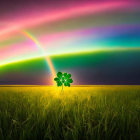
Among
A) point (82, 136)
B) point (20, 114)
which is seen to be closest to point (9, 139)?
point (82, 136)

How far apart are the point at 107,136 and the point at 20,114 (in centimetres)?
156

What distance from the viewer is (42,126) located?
5.31 ft

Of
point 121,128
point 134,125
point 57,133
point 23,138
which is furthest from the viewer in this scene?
point 134,125

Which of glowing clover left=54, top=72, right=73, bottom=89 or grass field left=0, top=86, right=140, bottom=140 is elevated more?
glowing clover left=54, top=72, right=73, bottom=89

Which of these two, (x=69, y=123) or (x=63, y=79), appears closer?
(x=69, y=123)

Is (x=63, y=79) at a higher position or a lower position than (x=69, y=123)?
higher

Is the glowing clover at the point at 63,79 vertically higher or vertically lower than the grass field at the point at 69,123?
higher

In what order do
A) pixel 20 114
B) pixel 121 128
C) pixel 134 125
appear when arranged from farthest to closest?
pixel 20 114, pixel 134 125, pixel 121 128

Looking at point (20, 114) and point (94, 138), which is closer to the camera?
point (94, 138)

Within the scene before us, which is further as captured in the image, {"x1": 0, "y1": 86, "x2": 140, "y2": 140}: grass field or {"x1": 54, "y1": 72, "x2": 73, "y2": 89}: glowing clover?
{"x1": 54, "y1": 72, "x2": 73, "y2": 89}: glowing clover

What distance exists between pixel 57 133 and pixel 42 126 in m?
0.33

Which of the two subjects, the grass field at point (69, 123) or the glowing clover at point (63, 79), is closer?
the grass field at point (69, 123)

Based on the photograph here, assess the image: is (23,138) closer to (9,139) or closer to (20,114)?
(9,139)

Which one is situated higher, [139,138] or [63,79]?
[63,79]
